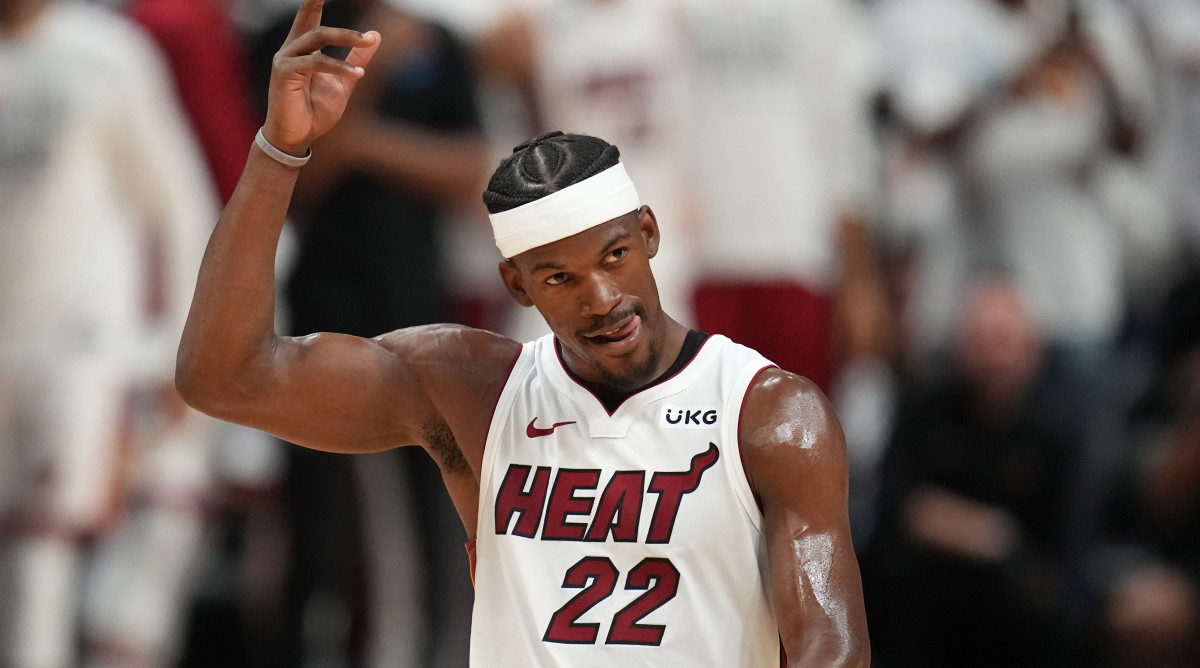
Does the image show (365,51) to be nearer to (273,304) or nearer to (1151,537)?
(273,304)

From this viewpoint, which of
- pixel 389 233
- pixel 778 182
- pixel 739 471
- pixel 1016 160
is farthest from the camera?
pixel 1016 160

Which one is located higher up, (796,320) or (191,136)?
(191,136)

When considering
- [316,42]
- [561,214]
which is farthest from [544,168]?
[316,42]

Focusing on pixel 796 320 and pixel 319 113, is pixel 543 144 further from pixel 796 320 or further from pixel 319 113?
pixel 796 320

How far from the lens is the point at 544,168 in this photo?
357 cm

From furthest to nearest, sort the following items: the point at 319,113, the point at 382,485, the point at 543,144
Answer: the point at 382,485 < the point at 543,144 < the point at 319,113

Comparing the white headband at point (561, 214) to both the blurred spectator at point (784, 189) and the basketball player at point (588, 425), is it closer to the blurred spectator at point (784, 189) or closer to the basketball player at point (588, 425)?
the basketball player at point (588, 425)

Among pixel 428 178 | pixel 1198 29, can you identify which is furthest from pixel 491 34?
pixel 1198 29

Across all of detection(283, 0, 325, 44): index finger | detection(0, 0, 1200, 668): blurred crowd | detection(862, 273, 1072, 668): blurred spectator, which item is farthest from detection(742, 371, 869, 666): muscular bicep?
detection(862, 273, 1072, 668): blurred spectator

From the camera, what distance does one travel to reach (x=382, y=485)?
24.2 ft

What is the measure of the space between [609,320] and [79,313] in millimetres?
4965

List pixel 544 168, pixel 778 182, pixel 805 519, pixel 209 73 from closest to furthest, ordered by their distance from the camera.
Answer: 1. pixel 805 519
2. pixel 544 168
3. pixel 778 182
4. pixel 209 73

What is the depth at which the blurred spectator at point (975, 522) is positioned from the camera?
757 centimetres

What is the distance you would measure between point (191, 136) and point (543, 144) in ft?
15.9
